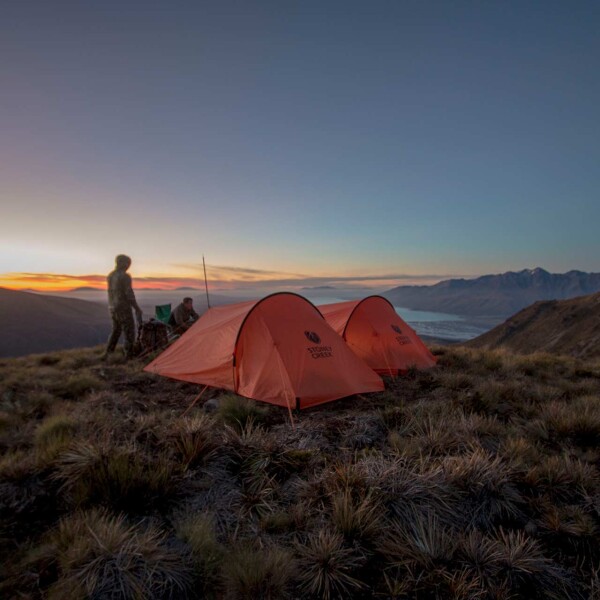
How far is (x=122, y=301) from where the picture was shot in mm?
12070

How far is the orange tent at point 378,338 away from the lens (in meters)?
10.3

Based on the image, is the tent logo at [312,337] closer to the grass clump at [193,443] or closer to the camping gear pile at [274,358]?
the camping gear pile at [274,358]

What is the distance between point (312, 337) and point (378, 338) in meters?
3.19

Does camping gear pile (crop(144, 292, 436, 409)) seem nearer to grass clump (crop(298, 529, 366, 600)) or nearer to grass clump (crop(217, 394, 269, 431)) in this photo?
grass clump (crop(217, 394, 269, 431))

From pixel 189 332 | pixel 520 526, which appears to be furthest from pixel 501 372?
pixel 189 332

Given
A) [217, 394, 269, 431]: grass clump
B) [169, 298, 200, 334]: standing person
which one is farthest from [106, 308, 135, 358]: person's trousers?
[217, 394, 269, 431]: grass clump

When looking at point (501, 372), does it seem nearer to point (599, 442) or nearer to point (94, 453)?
point (599, 442)

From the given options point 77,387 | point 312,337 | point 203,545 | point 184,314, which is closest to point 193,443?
point 203,545

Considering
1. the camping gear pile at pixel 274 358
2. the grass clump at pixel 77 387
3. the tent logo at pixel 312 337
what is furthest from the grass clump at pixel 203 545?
the grass clump at pixel 77 387

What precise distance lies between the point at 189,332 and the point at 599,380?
10458 millimetres

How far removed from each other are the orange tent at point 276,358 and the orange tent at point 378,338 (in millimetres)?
2049

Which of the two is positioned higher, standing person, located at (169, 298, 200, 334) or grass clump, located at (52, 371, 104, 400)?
standing person, located at (169, 298, 200, 334)

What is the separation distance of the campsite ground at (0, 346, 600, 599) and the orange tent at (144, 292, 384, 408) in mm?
1263

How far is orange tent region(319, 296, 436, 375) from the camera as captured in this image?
1033cm
